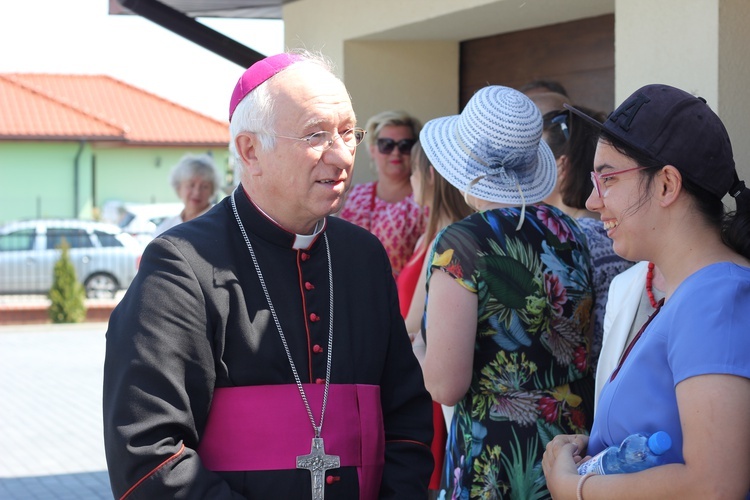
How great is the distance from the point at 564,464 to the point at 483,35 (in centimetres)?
439

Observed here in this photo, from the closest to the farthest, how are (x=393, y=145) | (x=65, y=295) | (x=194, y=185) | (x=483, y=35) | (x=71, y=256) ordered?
(x=393, y=145) → (x=483, y=35) → (x=194, y=185) → (x=65, y=295) → (x=71, y=256)

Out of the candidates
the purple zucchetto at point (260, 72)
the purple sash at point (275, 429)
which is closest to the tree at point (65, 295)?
the purple zucchetto at point (260, 72)

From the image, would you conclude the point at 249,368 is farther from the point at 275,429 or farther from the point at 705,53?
the point at 705,53

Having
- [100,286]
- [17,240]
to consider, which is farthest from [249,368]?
[17,240]

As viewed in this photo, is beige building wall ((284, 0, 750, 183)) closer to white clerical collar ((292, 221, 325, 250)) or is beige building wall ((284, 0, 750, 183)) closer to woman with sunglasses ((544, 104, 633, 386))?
woman with sunglasses ((544, 104, 633, 386))

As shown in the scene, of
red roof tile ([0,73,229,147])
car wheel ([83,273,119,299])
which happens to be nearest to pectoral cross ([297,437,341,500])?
car wheel ([83,273,119,299])

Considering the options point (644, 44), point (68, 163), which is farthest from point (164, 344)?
point (68, 163)

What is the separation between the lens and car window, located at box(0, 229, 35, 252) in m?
19.5

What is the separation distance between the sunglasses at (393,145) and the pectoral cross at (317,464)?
3.45 m

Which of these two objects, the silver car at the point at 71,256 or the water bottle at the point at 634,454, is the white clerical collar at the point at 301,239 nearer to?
the water bottle at the point at 634,454

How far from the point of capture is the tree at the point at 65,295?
669 inches

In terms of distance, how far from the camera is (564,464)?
6.89 ft

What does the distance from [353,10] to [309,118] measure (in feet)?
13.9

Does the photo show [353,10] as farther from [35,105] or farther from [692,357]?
[35,105]
